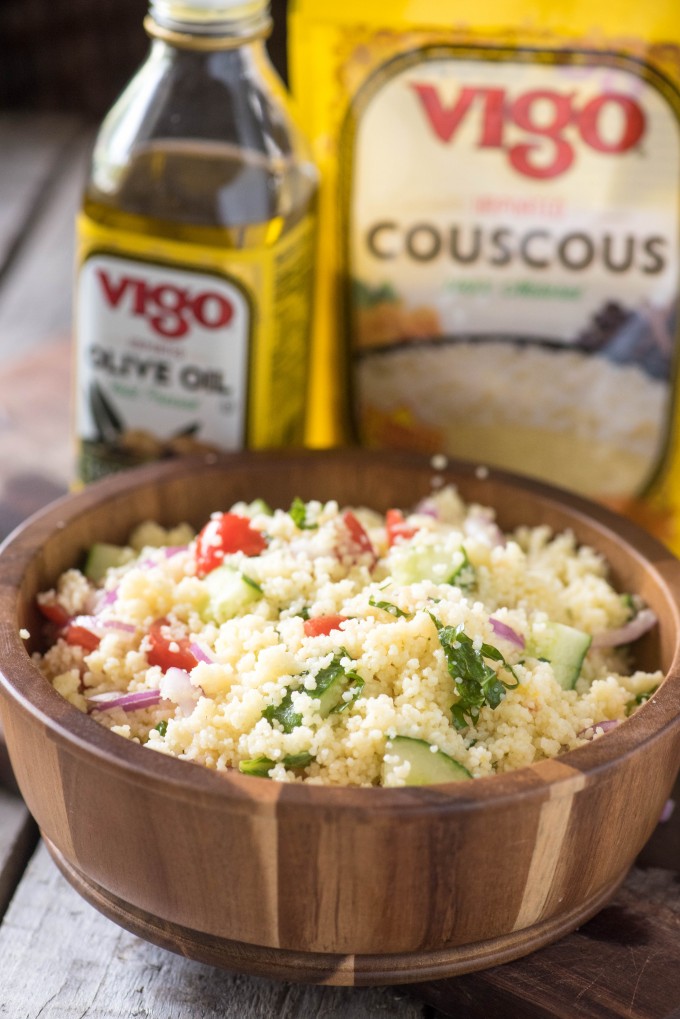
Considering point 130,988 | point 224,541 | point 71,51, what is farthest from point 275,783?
point 71,51

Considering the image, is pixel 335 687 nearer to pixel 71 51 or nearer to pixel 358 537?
pixel 358 537

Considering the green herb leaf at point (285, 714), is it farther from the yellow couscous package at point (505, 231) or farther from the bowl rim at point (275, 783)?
the yellow couscous package at point (505, 231)

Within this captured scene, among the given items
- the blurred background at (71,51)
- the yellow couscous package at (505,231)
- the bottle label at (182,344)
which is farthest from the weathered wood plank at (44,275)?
the yellow couscous package at (505,231)

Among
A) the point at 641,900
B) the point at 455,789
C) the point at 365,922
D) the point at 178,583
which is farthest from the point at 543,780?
the point at 178,583

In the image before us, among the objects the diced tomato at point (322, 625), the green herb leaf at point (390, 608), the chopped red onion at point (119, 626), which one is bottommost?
the chopped red onion at point (119, 626)

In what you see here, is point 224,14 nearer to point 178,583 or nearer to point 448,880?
point 178,583

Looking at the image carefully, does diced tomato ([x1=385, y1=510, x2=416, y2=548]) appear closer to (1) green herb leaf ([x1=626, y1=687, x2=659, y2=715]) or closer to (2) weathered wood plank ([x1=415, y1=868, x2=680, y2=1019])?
(1) green herb leaf ([x1=626, y1=687, x2=659, y2=715])
